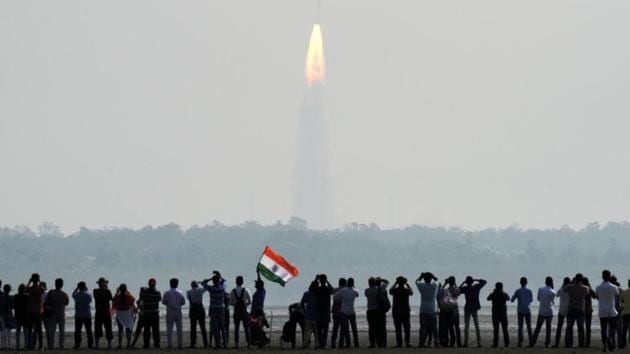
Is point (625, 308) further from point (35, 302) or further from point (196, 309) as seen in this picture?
point (35, 302)

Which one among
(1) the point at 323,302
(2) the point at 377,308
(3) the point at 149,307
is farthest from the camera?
(2) the point at 377,308

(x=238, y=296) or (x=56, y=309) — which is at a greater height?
(x=238, y=296)

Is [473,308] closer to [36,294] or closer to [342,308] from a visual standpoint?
[342,308]

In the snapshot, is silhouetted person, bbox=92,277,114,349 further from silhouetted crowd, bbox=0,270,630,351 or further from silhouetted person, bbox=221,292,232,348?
silhouetted person, bbox=221,292,232,348

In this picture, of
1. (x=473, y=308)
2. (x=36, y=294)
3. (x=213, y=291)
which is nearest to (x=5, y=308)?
(x=36, y=294)

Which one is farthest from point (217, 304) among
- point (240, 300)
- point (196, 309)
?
point (196, 309)

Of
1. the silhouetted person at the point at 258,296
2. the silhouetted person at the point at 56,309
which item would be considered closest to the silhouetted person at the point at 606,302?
the silhouetted person at the point at 258,296
